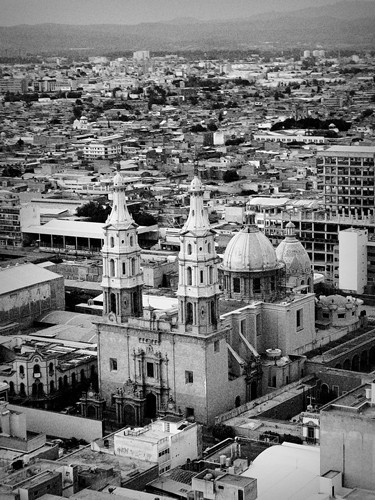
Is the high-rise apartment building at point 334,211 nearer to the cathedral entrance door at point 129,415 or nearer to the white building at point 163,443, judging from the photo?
the cathedral entrance door at point 129,415

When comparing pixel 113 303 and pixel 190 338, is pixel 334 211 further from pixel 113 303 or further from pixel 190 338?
pixel 190 338

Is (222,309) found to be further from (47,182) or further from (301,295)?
(47,182)

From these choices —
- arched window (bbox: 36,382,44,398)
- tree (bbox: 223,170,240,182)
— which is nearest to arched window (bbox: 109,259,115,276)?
arched window (bbox: 36,382,44,398)

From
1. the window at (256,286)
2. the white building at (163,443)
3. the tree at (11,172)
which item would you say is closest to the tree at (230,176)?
the tree at (11,172)

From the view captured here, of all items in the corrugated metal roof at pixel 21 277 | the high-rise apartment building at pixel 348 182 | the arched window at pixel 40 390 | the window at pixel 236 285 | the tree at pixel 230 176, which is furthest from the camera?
the tree at pixel 230 176

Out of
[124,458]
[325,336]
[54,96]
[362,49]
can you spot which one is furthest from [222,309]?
[54,96]

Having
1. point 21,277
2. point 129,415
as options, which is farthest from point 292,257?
point 21,277
